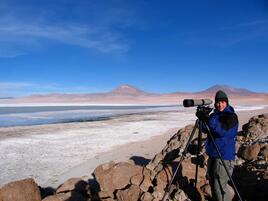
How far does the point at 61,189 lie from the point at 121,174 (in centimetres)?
111

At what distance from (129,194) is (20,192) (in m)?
1.86

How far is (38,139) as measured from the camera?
14.9 m

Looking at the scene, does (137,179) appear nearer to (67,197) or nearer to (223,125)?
(67,197)

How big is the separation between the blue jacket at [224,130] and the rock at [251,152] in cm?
268

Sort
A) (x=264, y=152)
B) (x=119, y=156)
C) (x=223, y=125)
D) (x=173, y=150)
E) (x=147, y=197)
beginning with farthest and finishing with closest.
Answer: (x=119, y=156) < (x=173, y=150) < (x=264, y=152) < (x=147, y=197) < (x=223, y=125)

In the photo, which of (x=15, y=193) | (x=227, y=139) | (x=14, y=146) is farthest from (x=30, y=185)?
(x=14, y=146)

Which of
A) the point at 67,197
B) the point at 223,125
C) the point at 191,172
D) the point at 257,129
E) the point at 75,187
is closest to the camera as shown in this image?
the point at 223,125

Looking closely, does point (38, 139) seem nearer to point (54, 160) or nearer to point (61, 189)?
point (54, 160)

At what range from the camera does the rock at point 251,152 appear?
7141mm

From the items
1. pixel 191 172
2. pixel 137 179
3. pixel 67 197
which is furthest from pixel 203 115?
pixel 67 197

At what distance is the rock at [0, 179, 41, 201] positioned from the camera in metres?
5.95

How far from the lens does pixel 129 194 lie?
5.46 metres

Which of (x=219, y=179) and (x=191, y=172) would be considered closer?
(x=219, y=179)

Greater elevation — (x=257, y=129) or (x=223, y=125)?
(x=223, y=125)
